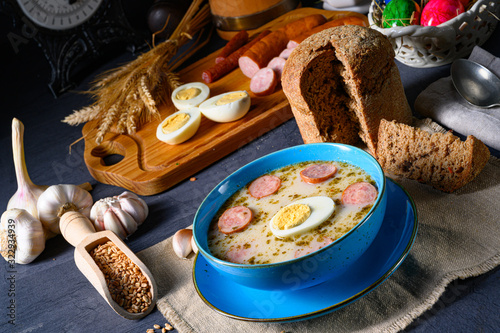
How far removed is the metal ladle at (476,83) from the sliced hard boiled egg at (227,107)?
1.04 metres

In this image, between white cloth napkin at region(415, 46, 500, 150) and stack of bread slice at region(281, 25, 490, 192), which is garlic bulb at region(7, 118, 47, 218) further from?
white cloth napkin at region(415, 46, 500, 150)

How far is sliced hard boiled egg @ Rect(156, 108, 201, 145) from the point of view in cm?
257

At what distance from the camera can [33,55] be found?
432 centimetres

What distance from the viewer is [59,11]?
3.50 metres

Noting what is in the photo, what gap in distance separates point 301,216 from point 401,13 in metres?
1.35

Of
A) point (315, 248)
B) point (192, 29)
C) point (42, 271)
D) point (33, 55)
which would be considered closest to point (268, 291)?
point (315, 248)

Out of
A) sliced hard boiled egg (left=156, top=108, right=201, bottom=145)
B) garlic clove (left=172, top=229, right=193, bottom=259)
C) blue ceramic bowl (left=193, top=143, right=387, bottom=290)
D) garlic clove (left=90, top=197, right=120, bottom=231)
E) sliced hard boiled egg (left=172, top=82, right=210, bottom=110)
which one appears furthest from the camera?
sliced hard boiled egg (left=172, top=82, right=210, bottom=110)

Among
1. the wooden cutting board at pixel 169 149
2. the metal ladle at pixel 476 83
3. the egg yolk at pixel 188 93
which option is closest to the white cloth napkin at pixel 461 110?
the metal ladle at pixel 476 83

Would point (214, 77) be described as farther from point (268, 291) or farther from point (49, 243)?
point (268, 291)

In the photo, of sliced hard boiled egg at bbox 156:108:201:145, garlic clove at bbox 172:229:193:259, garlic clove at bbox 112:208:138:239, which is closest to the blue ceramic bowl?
garlic clove at bbox 172:229:193:259

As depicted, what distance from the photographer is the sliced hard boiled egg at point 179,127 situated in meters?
2.57

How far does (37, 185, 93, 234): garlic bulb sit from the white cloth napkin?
5.47ft

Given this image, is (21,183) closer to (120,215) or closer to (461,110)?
(120,215)

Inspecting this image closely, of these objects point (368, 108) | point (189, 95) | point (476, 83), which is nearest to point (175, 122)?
point (189, 95)
